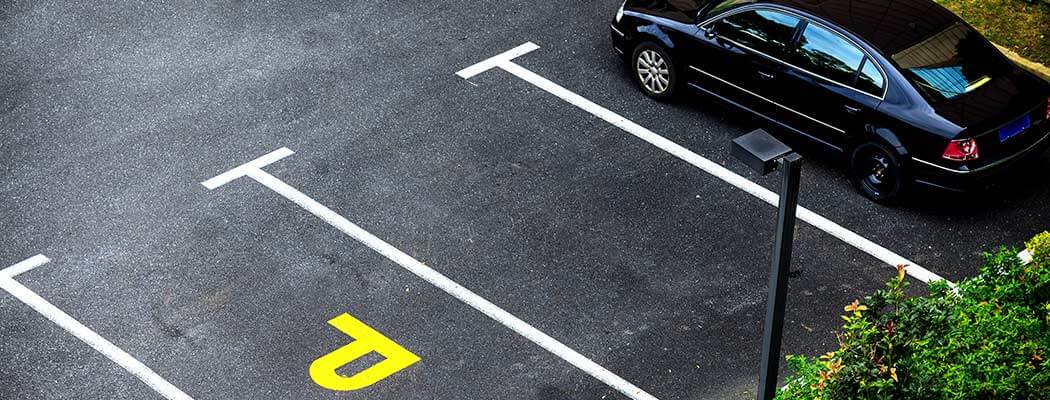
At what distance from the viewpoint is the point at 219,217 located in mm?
12258

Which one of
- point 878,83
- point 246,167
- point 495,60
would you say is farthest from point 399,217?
point 878,83

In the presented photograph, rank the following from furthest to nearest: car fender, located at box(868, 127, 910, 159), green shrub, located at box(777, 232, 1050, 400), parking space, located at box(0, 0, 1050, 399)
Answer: car fender, located at box(868, 127, 910, 159)
parking space, located at box(0, 0, 1050, 399)
green shrub, located at box(777, 232, 1050, 400)

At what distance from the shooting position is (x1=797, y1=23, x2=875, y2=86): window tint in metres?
12.2

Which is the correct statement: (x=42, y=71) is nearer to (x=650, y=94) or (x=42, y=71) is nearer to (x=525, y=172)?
(x=525, y=172)

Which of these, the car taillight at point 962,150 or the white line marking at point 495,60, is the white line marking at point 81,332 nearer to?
the white line marking at point 495,60

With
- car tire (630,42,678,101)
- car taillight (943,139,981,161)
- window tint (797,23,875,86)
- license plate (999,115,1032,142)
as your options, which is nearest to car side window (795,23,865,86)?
window tint (797,23,875,86)

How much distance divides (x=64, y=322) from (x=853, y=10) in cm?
780

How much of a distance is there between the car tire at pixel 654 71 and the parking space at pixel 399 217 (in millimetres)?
187

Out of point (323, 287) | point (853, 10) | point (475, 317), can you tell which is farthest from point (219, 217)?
point (853, 10)

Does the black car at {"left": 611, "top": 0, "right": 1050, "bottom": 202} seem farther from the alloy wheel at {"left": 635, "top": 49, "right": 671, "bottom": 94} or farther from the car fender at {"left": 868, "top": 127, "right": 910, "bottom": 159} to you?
the alloy wheel at {"left": 635, "top": 49, "right": 671, "bottom": 94}

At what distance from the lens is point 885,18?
12570 mm

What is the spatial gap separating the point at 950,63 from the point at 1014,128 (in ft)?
2.81

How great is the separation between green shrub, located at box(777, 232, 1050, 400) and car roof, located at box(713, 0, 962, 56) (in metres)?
4.29

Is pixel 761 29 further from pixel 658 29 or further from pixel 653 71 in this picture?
pixel 653 71
